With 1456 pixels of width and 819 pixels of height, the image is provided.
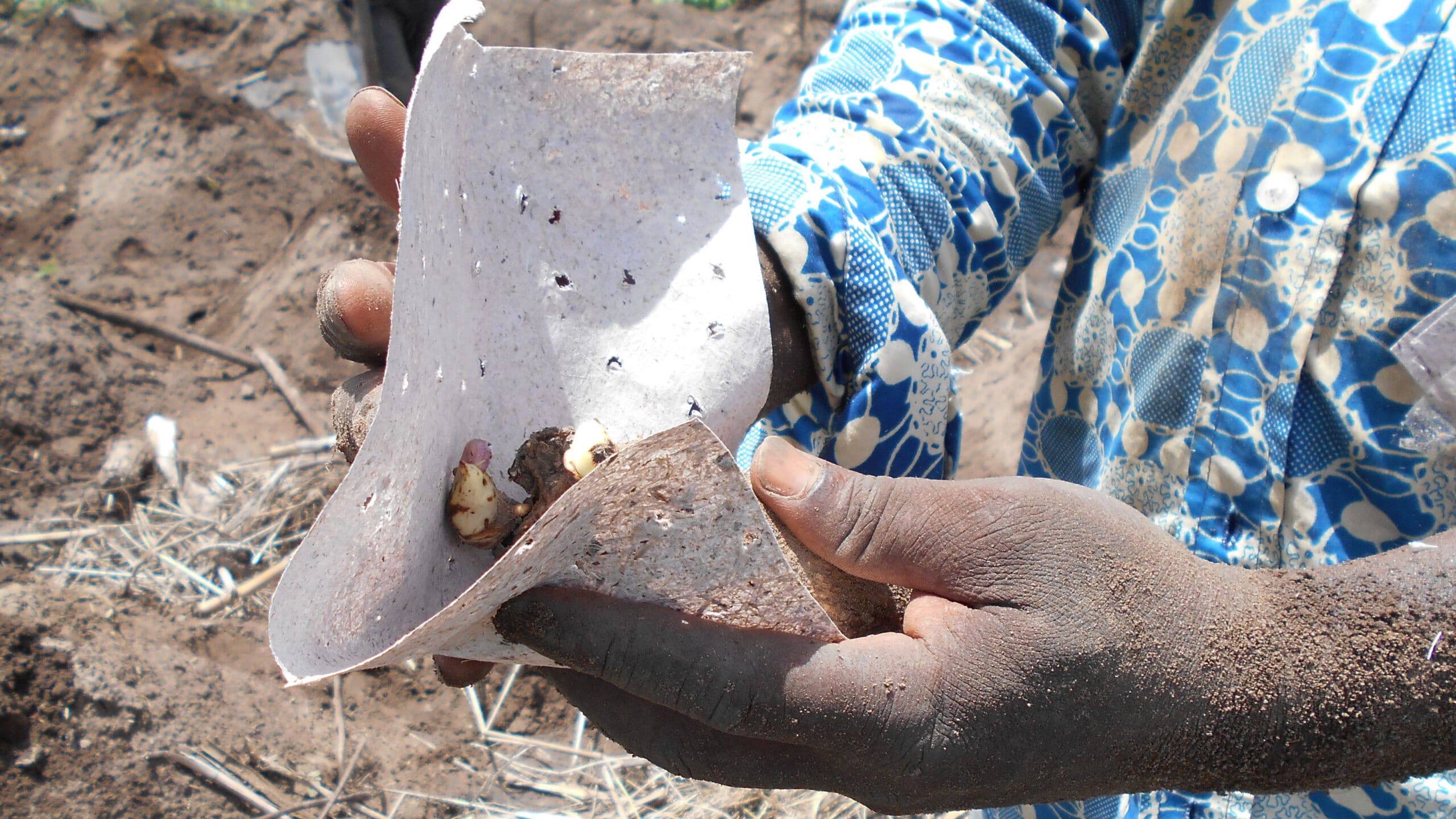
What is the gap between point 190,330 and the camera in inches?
137

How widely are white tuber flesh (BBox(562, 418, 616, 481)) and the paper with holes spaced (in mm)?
107

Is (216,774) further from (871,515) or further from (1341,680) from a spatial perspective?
(1341,680)

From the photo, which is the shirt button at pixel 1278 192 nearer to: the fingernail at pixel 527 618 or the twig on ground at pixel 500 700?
the fingernail at pixel 527 618

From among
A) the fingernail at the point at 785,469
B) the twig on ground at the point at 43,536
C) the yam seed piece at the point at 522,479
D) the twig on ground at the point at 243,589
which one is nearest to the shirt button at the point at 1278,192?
the fingernail at the point at 785,469

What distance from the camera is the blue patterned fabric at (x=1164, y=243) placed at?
117 cm

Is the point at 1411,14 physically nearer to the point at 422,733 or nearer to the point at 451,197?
the point at 451,197

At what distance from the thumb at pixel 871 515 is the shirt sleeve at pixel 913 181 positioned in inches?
12.0

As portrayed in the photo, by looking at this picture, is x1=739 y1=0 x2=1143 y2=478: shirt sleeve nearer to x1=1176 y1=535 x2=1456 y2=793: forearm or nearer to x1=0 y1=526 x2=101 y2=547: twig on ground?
x1=1176 y1=535 x2=1456 y2=793: forearm

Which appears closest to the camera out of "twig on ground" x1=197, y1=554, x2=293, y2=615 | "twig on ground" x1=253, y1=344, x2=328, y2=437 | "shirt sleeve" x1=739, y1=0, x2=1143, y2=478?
"shirt sleeve" x1=739, y1=0, x2=1143, y2=478

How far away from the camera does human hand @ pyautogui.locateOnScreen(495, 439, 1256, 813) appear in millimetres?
1009

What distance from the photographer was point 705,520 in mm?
949

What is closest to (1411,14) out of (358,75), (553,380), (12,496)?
(553,380)

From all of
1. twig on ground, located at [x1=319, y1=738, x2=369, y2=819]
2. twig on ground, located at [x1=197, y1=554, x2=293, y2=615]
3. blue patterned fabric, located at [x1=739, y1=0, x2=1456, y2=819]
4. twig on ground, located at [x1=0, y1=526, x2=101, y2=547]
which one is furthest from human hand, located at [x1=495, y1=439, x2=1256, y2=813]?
twig on ground, located at [x1=0, y1=526, x2=101, y2=547]

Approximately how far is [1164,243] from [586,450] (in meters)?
0.94
